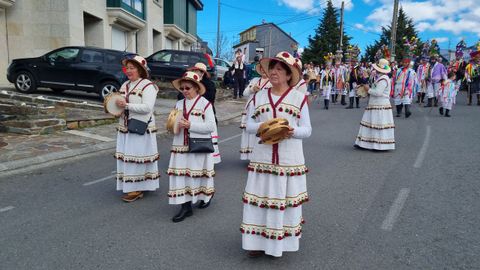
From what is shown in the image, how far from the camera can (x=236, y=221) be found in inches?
182

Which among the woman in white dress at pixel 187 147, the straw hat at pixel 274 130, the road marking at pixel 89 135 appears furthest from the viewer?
the road marking at pixel 89 135

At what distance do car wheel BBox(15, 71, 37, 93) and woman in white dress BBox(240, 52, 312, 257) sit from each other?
13.0 metres

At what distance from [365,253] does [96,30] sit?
19.4 metres

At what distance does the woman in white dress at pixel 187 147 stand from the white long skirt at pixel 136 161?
2.55 ft

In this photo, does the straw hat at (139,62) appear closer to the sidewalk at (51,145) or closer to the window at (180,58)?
the sidewalk at (51,145)

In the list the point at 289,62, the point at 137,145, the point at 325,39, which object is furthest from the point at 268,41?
the point at 289,62

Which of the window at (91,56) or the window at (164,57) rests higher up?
the window at (164,57)

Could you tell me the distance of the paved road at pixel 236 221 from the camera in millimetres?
3676

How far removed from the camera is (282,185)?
3.42m

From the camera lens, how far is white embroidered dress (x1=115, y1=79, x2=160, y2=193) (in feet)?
16.8

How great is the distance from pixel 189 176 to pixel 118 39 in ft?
67.1

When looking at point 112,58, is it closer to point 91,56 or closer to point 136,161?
point 91,56

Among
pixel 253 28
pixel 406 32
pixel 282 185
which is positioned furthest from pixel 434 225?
pixel 253 28

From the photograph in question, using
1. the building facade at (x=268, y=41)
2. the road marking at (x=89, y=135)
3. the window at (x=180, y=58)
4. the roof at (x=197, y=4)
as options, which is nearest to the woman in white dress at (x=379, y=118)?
the road marking at (x=89, y=135)
